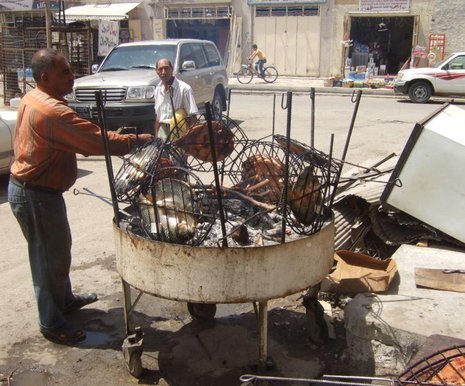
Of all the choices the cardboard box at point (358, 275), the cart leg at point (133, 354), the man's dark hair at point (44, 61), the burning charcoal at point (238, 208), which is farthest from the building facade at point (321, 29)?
the cart leg at point (133, 354)

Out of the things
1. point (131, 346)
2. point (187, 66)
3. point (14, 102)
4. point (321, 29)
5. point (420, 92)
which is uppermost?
point (321, 29)

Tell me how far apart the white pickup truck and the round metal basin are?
49.3 ft

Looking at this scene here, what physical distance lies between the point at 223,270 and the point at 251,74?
2142cm

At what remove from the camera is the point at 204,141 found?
12.0 feet

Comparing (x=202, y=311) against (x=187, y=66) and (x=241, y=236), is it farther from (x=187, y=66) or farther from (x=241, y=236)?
(x=187, y=66)

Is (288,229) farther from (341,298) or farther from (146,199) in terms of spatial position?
(341,298)

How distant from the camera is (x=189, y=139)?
3.62m

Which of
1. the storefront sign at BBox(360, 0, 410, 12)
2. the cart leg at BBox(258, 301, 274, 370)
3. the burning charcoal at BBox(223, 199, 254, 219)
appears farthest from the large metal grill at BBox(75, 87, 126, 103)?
the storefront sign at BBox(360, 0, 410, 12)

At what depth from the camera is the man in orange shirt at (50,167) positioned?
327cm

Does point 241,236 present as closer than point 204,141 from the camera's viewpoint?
Yes

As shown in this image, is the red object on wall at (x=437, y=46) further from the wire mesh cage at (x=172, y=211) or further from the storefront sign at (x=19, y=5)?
the wire mesh cage at (x=172, y=211)

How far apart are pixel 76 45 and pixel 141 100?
8.55 meters

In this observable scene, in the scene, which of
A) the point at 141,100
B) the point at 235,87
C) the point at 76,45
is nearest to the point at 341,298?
the point at 141,100

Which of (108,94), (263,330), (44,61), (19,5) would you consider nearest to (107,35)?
(19,5)
